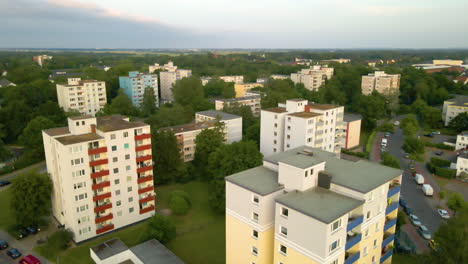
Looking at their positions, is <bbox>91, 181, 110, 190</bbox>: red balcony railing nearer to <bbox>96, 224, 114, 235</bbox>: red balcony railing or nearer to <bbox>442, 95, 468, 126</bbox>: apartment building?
<bbox>96, 224, 114, 235</bbox>: red balcony railing

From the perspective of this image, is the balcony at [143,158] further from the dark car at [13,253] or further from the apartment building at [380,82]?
the apartment building at [380,82]

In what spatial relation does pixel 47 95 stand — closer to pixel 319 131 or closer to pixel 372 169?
pixel 319 131

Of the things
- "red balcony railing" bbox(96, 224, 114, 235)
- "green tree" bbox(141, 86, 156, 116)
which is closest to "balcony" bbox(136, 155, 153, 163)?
"red balcony railing" bbox(96, 224, 114, 235)

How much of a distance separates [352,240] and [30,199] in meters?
27.7

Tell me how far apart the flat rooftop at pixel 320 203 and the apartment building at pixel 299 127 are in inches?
894

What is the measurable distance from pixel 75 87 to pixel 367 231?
6602 cm

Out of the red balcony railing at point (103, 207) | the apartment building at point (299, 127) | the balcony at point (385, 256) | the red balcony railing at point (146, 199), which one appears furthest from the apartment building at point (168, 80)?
the balcony at point (385, 256)

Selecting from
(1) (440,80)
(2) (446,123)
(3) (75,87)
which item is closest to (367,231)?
(2) (446,123)

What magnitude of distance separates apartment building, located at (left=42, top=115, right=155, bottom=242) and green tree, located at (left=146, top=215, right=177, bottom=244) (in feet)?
16.9

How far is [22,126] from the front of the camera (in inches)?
2249

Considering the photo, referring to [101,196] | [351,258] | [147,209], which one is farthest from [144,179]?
[351,258]

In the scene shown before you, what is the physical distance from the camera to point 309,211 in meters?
15.3

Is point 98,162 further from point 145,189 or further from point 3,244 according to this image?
point 3,244

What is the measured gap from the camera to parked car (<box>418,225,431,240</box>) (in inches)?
1103
